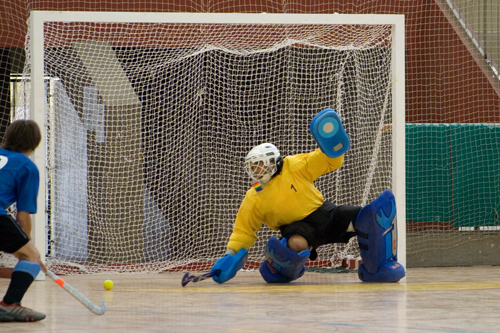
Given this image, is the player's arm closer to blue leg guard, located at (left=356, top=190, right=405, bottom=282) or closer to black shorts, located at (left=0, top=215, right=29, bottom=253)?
black shorts, located at (left=0, top=215, right=29, bottom=253)

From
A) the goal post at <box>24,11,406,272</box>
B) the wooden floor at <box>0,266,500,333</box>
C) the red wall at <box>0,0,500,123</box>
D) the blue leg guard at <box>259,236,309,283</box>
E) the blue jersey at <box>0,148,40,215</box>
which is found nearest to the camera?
the wooden floor at <box>0,266,500,333</box>

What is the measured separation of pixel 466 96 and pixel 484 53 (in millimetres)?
730

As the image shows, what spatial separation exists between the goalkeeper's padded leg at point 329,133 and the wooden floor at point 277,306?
3.59 feet

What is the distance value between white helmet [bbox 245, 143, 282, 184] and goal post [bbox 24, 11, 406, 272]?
174 centimetres

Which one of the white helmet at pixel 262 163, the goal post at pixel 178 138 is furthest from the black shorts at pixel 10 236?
the goal post at pixel 178 138

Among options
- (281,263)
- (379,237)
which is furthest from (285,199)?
(379,237)

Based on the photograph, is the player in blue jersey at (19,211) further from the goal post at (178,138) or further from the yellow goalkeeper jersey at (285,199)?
the goal post at (178,138)

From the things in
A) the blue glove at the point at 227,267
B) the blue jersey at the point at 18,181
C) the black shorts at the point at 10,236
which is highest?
the blue jersey at the point at 18,181

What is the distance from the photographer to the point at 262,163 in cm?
635

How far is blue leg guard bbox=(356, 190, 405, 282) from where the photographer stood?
6.26m

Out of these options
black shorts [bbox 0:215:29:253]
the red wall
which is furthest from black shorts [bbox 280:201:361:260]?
the red wall

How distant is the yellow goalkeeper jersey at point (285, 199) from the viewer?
6.40 metres

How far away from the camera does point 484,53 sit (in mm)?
10922

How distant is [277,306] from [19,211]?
1.57 metres
